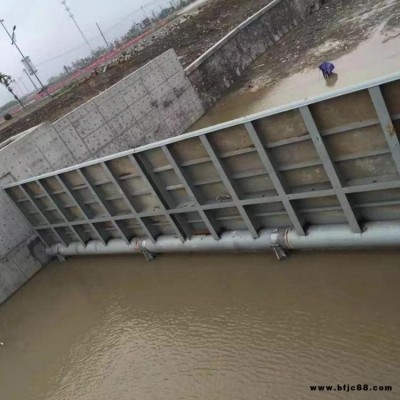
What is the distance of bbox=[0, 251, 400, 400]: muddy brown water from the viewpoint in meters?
4.77

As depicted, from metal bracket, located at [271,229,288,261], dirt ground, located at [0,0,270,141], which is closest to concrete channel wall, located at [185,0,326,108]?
dirt ground, located at [0,0,270,141]

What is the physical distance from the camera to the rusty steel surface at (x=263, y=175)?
16.3 ft

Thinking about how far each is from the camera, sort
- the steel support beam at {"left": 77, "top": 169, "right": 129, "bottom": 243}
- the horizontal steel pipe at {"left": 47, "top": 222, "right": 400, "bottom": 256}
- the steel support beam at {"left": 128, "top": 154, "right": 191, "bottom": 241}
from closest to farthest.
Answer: the horizontal steel pipe at {"left": 47, "top": 222, "right": 400, "bottom": 256} → the steel support beam at {"left": 128, "top": 154, "right": 191, "bottom": 241} → the steel support beam at {"left": 77, "top": 169, "right": 129, "bottom": 243}

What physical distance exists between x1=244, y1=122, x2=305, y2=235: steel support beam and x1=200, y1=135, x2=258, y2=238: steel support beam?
0.68 m

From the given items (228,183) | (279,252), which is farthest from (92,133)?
(279,252)

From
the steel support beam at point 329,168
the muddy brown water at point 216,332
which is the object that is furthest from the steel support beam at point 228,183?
A: the steel support beam at point 329,168

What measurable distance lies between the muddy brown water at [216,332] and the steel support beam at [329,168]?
60cm

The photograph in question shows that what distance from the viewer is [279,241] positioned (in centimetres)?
641

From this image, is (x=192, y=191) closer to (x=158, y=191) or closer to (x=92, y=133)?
(x=158, y=191)

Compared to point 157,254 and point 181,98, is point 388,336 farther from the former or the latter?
point 181,98

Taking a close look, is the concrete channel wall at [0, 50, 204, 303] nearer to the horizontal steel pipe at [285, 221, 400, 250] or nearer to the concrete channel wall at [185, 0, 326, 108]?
the concrete channel wall at [185, 0, 326, 108]

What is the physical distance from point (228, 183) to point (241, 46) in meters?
15.8

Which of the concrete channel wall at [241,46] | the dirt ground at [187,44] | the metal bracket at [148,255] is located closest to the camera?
the metal bracket at [148,255]

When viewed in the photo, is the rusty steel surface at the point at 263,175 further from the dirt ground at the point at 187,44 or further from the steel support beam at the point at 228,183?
the dirt ground at the point at 187,44
